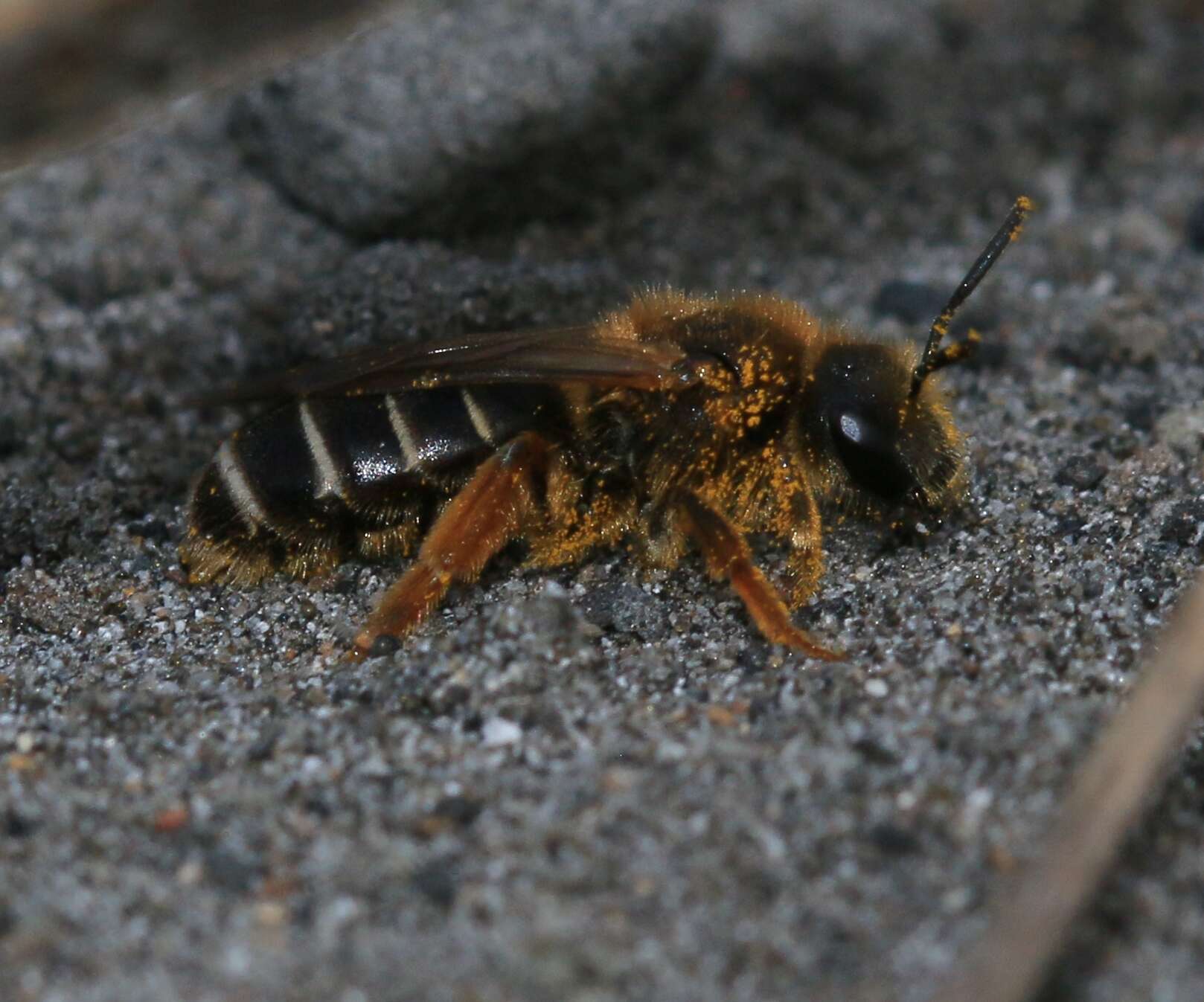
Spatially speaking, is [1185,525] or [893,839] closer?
[893,839]

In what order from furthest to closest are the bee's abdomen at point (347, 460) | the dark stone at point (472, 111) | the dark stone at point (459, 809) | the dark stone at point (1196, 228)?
the dark stone at point (1196, 228), the dark stone at point (472, 111), the bee's abdomen at point (347, 460), the dark stone at point (459, 809)

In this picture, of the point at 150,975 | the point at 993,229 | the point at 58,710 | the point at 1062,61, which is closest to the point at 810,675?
the point at 150,975

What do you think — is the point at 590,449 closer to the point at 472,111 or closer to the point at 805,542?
the point at 805,542

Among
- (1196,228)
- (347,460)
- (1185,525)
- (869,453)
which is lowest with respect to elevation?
(1185,525)

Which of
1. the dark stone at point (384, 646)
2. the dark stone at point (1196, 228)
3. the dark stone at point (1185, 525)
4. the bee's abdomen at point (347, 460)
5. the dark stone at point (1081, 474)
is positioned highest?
the bee's abdomen at point (347, 460)

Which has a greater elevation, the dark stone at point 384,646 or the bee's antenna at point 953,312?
the bee's antenna at point 953,312

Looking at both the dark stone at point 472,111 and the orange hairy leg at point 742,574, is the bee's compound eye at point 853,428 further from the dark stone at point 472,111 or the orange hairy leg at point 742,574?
the dark stone at point 472,111

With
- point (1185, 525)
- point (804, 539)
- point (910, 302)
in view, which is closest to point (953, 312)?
point (804, 539)

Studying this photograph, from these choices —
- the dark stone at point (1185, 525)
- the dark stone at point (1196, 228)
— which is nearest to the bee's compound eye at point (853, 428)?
the dark stone at point (1185, 525)
